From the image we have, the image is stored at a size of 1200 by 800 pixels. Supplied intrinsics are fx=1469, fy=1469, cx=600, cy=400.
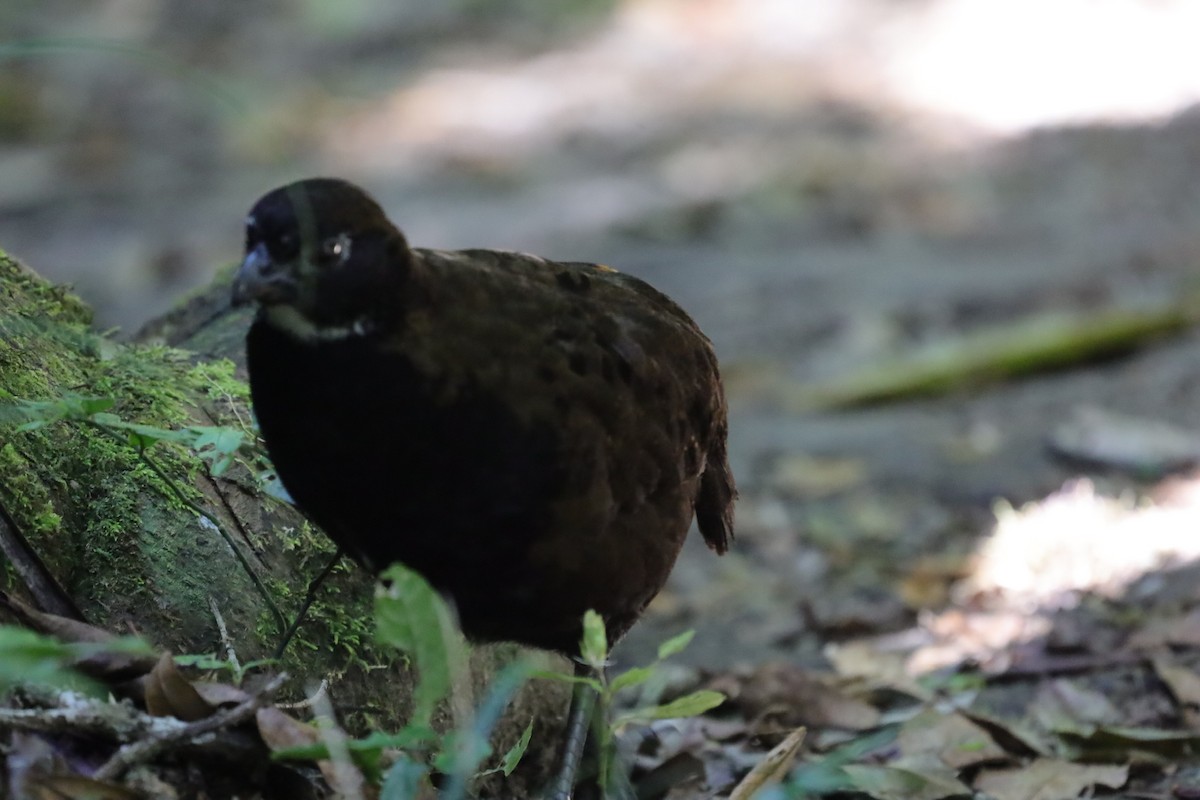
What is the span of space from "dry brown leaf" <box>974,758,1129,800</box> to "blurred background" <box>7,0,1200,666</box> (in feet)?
3.31

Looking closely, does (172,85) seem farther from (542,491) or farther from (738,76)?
(542,491)

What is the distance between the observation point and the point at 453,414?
2.55 meters

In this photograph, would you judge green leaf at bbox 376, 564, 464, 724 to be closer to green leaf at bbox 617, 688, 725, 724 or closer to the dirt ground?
green leaf at bbox 617, 688, 725, 724

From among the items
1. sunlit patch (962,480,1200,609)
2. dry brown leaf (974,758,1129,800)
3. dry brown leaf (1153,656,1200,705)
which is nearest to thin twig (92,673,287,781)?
dry brown leaf (974,758,1129,800)

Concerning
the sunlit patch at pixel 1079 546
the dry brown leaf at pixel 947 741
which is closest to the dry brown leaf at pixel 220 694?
the dry brown leaf at pixel 947 741

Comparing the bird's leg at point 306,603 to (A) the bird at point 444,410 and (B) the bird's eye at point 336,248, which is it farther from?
(B) the bird's eye at point 336,248

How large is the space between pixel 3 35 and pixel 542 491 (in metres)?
9.73

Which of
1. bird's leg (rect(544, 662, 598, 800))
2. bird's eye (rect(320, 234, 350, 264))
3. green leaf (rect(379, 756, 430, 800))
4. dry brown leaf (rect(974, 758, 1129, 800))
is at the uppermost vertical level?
bird's eye (rect(320, 234, 350, 264))

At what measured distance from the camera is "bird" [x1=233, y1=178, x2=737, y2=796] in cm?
253

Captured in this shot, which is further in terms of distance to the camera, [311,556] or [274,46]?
[274,46]

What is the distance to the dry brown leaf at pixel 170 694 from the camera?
8.02 ft

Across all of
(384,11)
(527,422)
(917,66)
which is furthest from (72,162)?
(527,422)

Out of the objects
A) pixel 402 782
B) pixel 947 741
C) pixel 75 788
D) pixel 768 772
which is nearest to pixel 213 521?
pixel 75 788

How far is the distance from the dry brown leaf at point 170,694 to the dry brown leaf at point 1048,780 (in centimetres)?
190
